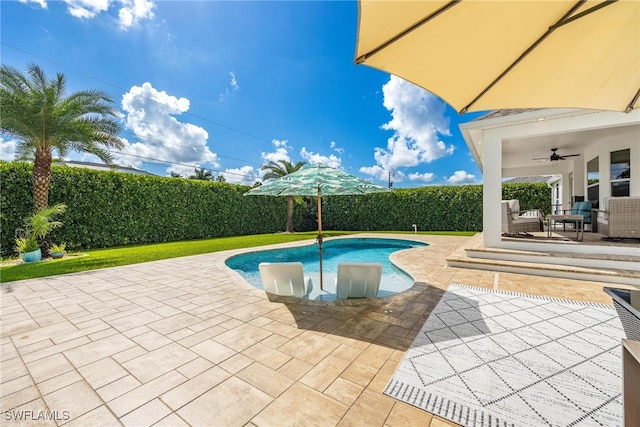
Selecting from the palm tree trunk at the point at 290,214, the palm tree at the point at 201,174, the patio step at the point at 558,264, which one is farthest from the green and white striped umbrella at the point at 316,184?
the palm tree at the point at 201,174

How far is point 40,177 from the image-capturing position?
10125 mm

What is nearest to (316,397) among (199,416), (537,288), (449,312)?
(199,416)

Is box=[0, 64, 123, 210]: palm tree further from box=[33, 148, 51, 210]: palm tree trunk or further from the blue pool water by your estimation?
the blue pool water

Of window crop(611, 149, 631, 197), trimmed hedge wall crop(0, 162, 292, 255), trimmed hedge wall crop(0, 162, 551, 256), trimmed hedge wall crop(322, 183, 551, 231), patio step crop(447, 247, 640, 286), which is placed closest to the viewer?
patio step crop(447, 247, 640, 286)

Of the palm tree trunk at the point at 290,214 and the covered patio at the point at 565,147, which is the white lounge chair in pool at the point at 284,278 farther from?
the palm tree trunk at the point at 290,214

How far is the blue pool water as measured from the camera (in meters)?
7.26

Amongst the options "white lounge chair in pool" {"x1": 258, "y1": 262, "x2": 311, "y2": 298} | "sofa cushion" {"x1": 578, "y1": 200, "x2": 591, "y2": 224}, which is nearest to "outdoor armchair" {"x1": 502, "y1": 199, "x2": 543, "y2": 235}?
"sofa cushion" {"x1": 578, "y1": 200, "x2": 591, "y2": 224}

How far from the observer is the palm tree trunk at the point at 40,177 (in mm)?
10070

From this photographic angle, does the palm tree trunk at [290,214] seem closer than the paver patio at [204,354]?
No

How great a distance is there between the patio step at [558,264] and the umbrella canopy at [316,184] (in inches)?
163

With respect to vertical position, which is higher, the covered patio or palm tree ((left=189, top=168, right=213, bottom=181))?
palm tree ((left=189, top=168, right=213, bottom=181))

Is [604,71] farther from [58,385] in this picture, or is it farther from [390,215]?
[390,215]

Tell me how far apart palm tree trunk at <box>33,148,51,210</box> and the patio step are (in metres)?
15.0

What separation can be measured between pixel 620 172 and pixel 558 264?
4.99 metres
